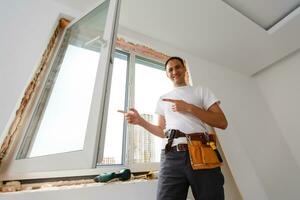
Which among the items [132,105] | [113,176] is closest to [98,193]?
[113,176]

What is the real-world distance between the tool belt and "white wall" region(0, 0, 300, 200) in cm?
57

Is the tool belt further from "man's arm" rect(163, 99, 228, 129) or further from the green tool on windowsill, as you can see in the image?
the green tool on windowsill

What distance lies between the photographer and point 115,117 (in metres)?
1.51

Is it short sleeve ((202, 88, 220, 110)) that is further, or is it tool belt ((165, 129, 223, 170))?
short sleeve ((202, 88, 220, 110))

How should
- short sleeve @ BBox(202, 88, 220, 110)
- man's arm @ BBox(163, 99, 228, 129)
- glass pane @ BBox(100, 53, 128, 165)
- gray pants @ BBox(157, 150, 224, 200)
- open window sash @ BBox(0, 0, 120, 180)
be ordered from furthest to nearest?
1. glass pane @ BBox(100, 53, 128, 165)
2. short sleeve @ BBox(202, 88, 220, 110)
3. man's arm @ BBox(163, 99, 228, 129)
4. gray pants @ BBox(157, 150, 224, 200)
5. open window sash @ BBox(0, 0, 120, 180)

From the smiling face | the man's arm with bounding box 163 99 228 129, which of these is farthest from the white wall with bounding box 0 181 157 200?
the smiling face

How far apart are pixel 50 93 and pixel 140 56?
1107 mm

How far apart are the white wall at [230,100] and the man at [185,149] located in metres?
0.46

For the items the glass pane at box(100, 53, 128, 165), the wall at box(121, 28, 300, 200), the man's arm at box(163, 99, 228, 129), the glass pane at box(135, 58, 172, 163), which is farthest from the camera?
the wall at box(121, 28, 300, 200)

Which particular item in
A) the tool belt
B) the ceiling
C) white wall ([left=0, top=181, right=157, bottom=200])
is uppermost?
the ceiling

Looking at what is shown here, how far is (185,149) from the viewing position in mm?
834

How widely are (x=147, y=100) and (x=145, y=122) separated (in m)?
0.70

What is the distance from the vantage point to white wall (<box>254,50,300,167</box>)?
8.13 ft

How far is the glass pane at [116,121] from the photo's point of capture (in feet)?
4.55
